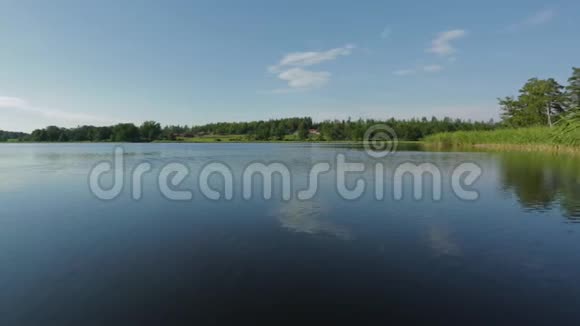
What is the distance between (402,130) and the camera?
114 metres

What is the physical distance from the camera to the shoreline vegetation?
45219 millimetres

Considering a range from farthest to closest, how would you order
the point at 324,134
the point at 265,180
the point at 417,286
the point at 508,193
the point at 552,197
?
the point at 324,134 < the point at 265,180 < the point at 508,193 < the point at 552,197 < the point at 417,286

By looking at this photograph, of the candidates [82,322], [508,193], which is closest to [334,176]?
[508,193]

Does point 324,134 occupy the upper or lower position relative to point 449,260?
upper

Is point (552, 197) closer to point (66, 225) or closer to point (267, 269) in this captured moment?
point (267, 269)

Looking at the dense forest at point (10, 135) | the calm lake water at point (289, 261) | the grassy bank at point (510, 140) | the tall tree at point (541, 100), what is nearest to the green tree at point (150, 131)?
the dense forest at point (10, 135)

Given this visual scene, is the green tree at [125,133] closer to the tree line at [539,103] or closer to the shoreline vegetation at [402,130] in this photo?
the shoreline vegetation at [402,130]

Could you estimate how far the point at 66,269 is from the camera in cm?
581

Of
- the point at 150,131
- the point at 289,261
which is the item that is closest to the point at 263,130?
the point at 150,131

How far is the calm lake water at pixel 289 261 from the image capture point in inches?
176

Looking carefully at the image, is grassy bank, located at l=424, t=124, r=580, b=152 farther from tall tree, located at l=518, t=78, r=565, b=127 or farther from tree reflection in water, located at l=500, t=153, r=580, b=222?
tall tree, located at l=518, t=78, r=565, b=127

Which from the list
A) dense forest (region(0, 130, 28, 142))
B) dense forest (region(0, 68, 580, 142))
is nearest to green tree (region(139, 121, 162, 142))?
dense forest (region(0, 68, 580, 142))

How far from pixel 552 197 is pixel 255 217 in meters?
11.1

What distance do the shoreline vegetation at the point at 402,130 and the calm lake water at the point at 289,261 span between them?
108 feet
